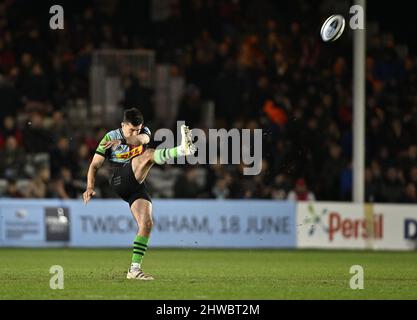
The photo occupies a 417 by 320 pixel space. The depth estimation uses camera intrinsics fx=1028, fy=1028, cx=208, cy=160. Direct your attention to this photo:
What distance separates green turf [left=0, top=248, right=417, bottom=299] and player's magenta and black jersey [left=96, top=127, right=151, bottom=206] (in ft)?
3.55

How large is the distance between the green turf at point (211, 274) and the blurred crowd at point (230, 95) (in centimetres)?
212

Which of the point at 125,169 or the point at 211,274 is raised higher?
the point at 125,169

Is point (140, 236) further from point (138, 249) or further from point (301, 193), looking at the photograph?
point (301, 193)

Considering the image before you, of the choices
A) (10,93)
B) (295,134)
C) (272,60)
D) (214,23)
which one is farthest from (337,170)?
(10,93)

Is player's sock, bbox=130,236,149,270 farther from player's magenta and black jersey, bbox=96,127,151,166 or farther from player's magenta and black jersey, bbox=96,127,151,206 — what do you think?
player's magenta and black jersey, bbox=96,127,151,166

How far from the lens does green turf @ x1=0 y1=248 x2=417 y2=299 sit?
11227mm

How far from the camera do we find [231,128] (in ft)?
72.3

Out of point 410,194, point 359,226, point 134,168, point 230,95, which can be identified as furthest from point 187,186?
point 134,168

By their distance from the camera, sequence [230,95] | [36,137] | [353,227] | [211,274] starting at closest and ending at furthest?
1. [211,274]
2. [353,227]
3. [36,137]
4. [230,95]

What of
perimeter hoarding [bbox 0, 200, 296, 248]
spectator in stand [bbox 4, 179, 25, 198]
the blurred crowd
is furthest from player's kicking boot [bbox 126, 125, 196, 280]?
spectator in stand [bbox 4, 179, 25, 198]

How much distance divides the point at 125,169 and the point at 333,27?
7.39 m

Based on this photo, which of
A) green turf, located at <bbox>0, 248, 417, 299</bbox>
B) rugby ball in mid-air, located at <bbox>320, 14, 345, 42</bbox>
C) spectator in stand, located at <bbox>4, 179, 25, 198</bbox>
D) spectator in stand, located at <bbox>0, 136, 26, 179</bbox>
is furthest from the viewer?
spectator in stand, located at <bbox>0, 136, 26, 179</bbox>

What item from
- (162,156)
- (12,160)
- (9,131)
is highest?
(9,131)

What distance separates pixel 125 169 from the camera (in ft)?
42.4
